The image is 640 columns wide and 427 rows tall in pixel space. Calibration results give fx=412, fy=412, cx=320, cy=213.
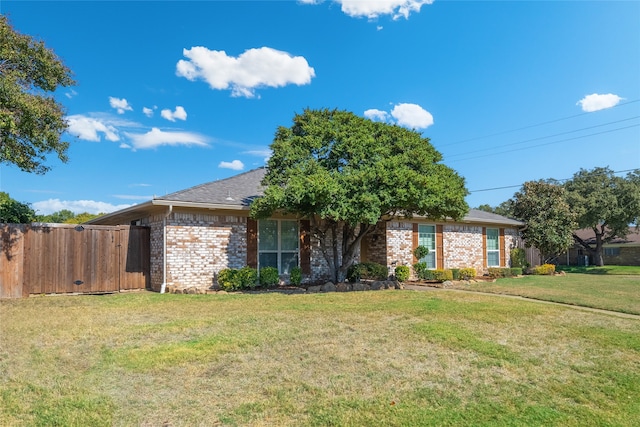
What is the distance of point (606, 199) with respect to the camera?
28562 millimetres

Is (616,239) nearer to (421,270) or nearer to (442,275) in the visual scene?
(442,275)

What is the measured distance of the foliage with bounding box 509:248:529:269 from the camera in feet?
70.3

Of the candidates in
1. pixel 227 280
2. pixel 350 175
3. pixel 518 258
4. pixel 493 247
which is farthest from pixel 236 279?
pixel 518 258

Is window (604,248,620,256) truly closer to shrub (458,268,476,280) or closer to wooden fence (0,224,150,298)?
shrub (458,268,476,280)

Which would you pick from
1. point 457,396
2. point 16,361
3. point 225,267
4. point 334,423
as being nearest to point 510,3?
point 225,267

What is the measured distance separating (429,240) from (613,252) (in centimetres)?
2889

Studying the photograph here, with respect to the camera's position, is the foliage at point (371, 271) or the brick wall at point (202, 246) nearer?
the brick wall at point (202, 246)

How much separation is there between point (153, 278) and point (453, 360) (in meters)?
10.5

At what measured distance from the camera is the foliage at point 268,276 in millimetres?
13055

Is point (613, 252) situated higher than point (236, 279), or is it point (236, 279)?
point (236, 279)

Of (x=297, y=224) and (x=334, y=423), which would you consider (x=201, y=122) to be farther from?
(x=334, y=423)

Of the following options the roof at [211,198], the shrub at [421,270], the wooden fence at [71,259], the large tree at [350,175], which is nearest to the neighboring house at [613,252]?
the shrub at [421,270]

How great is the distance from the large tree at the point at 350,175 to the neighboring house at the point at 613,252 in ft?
94.2

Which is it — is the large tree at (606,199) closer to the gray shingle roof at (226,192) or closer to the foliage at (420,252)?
the foliage at (420,252)
